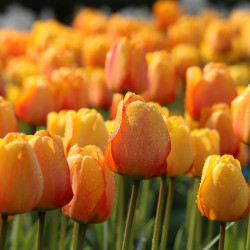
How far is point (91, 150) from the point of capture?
126cm

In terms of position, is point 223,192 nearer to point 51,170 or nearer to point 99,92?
point 51,170

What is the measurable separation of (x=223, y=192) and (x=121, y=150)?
0.21 metres

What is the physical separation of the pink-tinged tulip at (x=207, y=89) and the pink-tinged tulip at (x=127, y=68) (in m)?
0.16

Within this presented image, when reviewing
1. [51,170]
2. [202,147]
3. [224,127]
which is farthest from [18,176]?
[224,127]

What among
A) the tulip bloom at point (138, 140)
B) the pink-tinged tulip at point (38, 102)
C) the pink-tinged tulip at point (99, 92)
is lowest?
the pink-tinged tulip at point (99, 92)

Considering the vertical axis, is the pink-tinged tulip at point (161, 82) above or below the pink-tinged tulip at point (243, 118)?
below

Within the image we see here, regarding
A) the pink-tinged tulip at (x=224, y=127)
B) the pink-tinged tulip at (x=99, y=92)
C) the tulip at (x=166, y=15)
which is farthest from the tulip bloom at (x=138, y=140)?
the tulip at (x=166, y=15)

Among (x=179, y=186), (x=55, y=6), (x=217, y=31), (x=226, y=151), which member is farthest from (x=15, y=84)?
(x=55, y=6)

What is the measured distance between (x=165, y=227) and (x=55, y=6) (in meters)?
8.66

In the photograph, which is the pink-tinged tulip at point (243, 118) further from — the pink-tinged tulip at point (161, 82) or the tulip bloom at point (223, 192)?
the pink-tinged tulip at point (161, 82)

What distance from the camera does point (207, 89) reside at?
1917 millimetres

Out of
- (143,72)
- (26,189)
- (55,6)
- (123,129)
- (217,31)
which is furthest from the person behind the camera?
(55,6)

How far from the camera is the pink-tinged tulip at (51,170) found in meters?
1.16

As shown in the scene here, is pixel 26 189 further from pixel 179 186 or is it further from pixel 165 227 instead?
pixel 179 186
